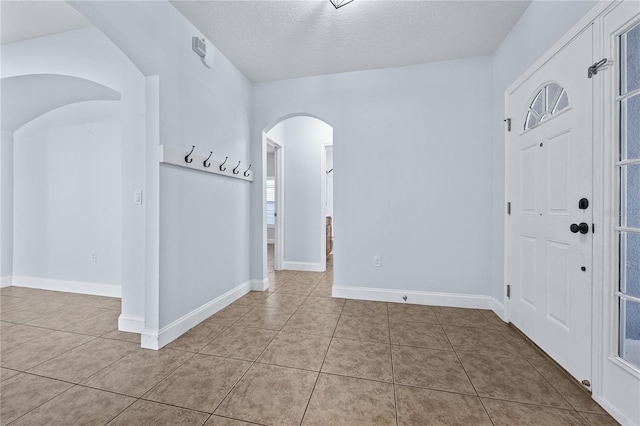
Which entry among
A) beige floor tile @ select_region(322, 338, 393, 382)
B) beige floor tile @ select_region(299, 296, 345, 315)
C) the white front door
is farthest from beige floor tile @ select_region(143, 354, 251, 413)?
the white front door

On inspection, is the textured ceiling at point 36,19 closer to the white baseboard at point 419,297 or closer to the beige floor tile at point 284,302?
the beige floor tile at point 284,302

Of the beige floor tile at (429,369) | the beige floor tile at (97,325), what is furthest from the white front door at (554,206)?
the beige floor tile at (97,325)

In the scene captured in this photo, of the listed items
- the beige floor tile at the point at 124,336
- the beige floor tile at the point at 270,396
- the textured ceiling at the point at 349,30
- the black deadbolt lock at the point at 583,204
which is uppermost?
the textured ceiling at the point at 349,30

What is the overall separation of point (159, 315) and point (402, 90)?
3.25 metres

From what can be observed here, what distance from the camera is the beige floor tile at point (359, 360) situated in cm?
161

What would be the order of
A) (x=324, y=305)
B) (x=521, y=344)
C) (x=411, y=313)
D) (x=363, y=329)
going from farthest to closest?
(x=324, y=305), (x=411, y=313), (x=363, y=329), (x=521, y=344)

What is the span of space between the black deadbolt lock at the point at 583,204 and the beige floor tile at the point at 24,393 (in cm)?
323

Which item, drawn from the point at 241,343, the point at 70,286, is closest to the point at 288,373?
the point at 241,343

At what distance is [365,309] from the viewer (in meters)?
2.66

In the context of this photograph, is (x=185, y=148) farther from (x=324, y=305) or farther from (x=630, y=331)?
(x=630, y=331)

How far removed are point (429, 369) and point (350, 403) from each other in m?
0.64

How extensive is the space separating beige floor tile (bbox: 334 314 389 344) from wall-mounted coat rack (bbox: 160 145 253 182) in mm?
1933

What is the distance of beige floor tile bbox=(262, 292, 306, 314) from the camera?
2678mm

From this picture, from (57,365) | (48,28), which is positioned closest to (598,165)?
(57,365)
